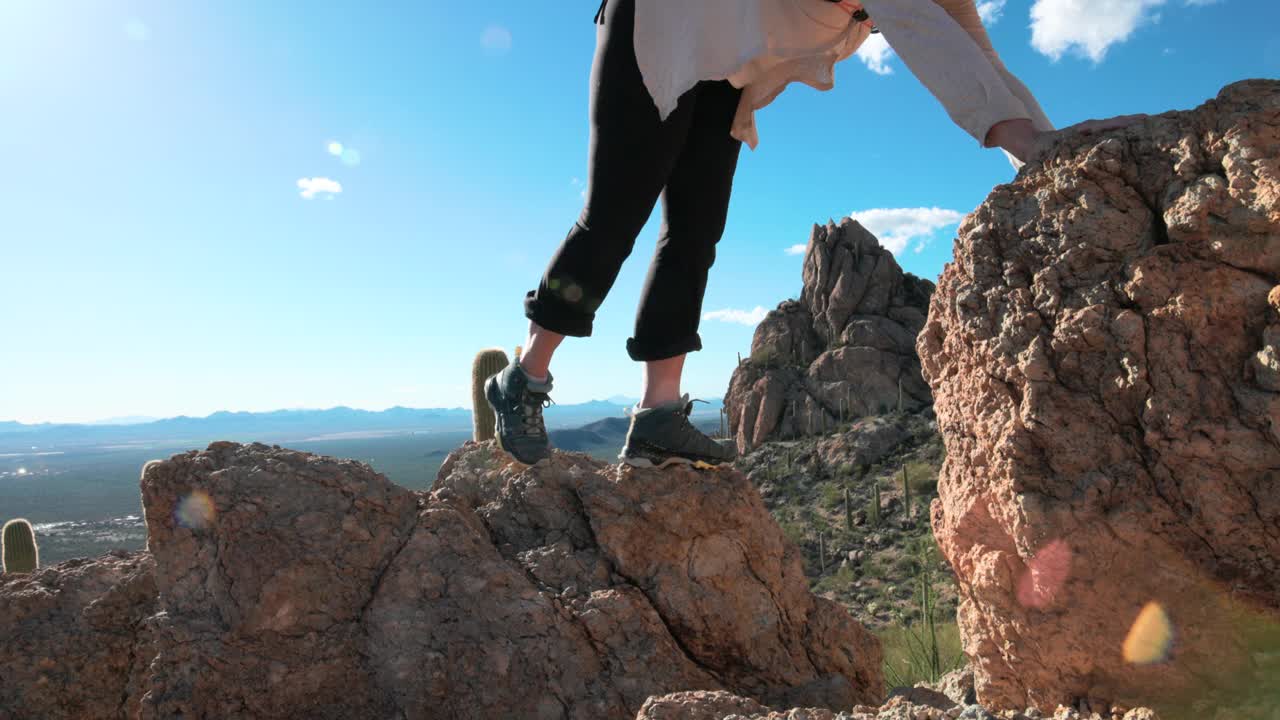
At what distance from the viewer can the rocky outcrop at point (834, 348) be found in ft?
124

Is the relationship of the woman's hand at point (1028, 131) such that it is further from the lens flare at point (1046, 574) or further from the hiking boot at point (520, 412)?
the hiking boot at point (520, 412)

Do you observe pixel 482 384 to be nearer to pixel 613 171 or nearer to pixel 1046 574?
pixel 613 171

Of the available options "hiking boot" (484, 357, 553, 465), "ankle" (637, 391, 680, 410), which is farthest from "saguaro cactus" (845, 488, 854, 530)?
"hiking boot" (484, 357, 553, 465)

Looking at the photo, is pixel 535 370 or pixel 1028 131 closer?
pixel 1028 131

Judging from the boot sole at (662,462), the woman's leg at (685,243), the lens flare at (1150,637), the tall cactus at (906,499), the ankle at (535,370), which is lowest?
the tall cactus at (906,499)

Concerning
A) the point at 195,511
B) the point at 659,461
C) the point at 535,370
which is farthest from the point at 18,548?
the point at 659,461

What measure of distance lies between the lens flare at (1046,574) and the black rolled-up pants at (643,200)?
1.25 m

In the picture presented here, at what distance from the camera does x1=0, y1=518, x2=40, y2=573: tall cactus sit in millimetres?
6332

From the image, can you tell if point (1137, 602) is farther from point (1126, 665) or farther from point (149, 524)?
point (149, 524)

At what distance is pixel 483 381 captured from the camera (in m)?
4.61

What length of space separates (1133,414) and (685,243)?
1390 mm

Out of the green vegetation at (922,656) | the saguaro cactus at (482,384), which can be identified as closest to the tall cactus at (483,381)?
the saguaro cactus at (482,384)

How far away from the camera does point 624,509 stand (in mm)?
2488

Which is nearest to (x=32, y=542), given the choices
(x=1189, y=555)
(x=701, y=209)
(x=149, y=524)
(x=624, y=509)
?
(x=149, y=524)
